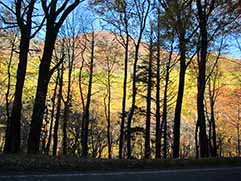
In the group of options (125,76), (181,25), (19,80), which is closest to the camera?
(19,80)

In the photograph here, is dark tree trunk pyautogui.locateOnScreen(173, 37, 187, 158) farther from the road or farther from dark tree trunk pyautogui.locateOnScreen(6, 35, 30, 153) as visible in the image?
the road

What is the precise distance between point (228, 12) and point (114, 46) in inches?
734

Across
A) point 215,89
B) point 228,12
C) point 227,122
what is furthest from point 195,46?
point 227,122

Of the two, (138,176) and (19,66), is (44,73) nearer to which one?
(19,66)

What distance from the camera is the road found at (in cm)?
771

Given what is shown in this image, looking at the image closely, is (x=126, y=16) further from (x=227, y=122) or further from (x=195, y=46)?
(x=227, y=122)

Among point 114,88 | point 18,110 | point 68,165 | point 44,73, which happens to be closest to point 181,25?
point 44,73

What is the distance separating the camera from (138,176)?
8.73 meters

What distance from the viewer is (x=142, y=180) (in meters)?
8.16

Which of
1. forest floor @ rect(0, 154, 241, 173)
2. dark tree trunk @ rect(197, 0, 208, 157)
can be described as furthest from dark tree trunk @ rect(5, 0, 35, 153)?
dark tree trunk @ rect(197, 0, 208, 157)

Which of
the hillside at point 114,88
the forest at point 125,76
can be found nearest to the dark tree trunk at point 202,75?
the forest at point 125,76

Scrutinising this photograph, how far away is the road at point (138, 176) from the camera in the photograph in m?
7.71

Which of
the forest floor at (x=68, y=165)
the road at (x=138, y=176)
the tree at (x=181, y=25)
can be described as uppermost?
the tree at (x=181, y=25)

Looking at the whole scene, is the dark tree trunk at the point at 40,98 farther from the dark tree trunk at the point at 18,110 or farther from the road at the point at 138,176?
the road at the point at 138,176
